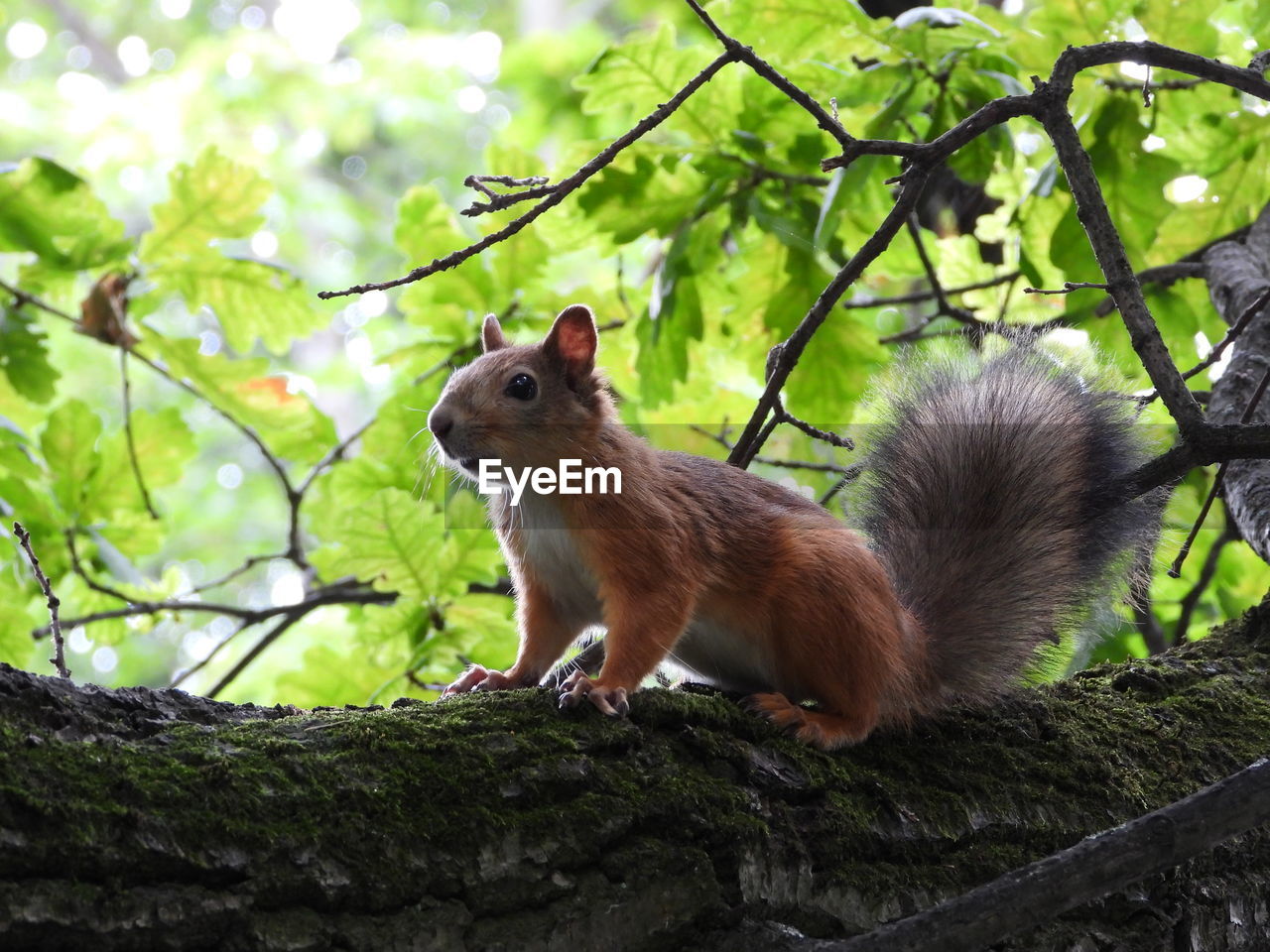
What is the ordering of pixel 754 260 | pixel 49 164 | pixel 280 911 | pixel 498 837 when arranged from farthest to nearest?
pixel 754 260 < pixel 49 164 < pixel 498 837 < pixel 280 911

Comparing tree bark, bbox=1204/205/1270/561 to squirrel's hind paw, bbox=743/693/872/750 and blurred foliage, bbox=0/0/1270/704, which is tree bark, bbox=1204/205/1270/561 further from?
squirrel's hind paw, bbox=743/693/872/750

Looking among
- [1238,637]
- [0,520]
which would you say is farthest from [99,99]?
[1238,637]

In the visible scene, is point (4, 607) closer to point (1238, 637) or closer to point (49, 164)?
point (49, 164)

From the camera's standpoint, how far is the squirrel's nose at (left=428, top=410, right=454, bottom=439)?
226 cm

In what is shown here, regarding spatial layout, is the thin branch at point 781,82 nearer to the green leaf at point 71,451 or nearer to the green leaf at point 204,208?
the green leaf at point 204,208

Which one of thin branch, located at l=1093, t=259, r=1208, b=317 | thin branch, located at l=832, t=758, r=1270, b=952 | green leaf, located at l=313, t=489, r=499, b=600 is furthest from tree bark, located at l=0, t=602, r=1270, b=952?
thin branch, located at l=1093, t=259, r=1208, b=317

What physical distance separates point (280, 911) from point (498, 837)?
25 cm

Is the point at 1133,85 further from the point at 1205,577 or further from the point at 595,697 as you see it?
the point at 595,697

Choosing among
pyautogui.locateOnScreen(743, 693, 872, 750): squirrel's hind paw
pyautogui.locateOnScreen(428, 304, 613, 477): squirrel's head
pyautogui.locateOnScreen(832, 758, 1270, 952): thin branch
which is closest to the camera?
pyautogui.locateOnScreen(832, 758, 1270, 952): thin branch

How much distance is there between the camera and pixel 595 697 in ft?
5.14

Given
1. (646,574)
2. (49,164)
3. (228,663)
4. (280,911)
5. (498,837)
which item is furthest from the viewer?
(228,663)

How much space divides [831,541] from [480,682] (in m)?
0.70

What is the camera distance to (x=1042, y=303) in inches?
137

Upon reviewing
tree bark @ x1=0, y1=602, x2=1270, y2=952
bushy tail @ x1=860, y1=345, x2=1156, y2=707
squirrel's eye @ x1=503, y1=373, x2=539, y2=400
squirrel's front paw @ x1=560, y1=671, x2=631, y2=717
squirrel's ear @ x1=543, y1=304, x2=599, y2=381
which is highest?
squirrel's ear @ x1=543, y1=304, x2=599, y2=381
